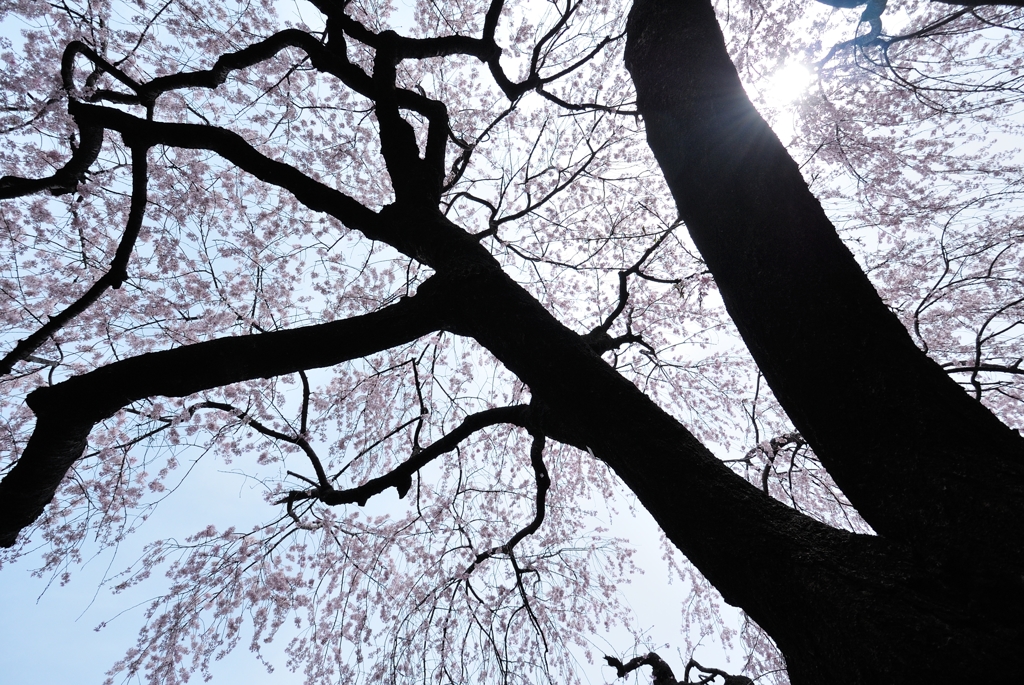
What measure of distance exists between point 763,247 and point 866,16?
116 inches

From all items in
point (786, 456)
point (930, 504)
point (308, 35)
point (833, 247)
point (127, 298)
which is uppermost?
point (127, 298)

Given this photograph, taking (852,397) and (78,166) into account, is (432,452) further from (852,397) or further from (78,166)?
(78,166)

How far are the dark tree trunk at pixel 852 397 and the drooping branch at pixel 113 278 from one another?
153 inches

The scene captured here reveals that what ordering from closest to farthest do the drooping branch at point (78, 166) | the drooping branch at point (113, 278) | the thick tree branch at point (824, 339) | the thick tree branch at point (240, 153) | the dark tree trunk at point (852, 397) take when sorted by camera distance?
the dark tree trunk at point (852, 397) < the thick tree branch at point (824, 339) < the thick tree branch at point (240, 153) < the drooping branch at point (113, 278) < the drooping branch at point (78, 166)

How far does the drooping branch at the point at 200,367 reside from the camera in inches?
98.7

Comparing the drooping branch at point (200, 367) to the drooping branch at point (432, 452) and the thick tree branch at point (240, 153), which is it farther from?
the drooping branch at point (432, 452)

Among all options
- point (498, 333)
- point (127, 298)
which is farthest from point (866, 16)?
point (127, 298)

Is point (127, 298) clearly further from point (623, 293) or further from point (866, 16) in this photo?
point (866, 16)

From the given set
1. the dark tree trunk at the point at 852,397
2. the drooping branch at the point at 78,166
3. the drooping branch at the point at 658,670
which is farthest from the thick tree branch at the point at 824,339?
the drooping branch at the point at 78,166

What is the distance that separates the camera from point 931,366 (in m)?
1.36

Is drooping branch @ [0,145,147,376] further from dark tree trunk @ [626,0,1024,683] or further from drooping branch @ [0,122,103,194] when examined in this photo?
dark tree trunk @ [626,0,1024,683]

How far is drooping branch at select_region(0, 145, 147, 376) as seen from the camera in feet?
12.1

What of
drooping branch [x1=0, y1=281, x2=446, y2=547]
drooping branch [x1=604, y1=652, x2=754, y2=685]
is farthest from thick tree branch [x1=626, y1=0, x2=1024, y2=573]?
drooping branch [x1=604, y1=652, x2=754, y2=685]

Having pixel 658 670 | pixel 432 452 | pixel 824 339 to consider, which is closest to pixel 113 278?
pixel 432 452
